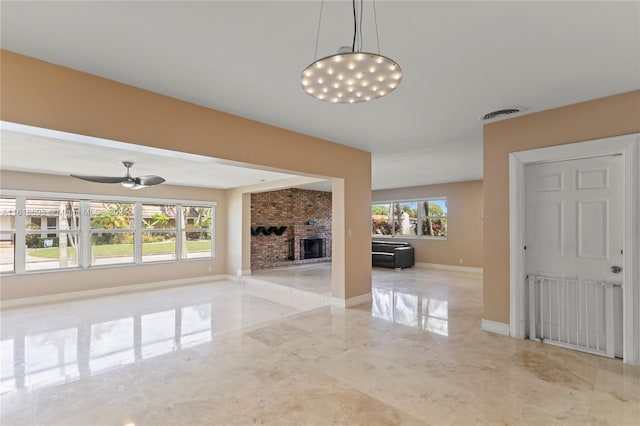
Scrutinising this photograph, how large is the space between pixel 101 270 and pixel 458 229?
9.10 meters

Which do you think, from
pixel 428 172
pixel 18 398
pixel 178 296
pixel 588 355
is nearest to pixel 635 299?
pixel 588 355

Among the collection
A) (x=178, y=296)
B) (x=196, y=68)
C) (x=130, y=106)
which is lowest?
(x=178, y=296)

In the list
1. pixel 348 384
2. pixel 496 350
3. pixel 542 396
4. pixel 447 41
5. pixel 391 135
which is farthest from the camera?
pixel 391 135

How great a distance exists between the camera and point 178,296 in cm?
668

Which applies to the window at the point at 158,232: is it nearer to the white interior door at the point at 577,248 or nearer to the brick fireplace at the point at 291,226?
the brick fireplace at the point at 291,226

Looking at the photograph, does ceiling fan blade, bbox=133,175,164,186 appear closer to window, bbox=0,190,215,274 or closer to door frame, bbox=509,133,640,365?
window, bbox=0,190,215,274

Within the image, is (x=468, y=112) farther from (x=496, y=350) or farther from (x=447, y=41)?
(x=496, y=350)

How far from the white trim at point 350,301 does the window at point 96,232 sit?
484 cm

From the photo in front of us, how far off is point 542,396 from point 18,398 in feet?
13.8

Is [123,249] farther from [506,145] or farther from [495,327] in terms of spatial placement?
[506,145]

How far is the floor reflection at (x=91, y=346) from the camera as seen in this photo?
122 inches

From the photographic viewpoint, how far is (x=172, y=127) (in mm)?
3207

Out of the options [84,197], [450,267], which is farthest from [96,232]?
[450,267]

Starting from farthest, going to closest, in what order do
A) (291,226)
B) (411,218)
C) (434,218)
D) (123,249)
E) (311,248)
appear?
(311,248), (411,218), (291,226), (434,218), (123,249)
